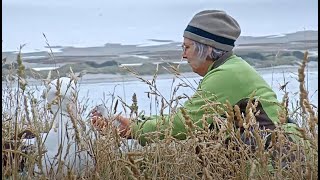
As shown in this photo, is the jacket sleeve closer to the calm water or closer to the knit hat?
the calm water

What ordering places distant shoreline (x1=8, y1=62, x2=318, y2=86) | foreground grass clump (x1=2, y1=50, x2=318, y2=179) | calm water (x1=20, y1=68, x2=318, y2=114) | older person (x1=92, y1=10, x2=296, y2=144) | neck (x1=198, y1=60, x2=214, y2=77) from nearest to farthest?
foreground grass clump (x1=2, y1=50, x2=318, y2=179) < older person (x1=92, y1=10, x2=296, y2=144) < calm water (x1=20, y1=68, x2=318, y2=114) < neck (x1=198, y1=60, x2=214, y2=77) < distant shoreline (x1=8, y1=62, x2=318, y2=86)

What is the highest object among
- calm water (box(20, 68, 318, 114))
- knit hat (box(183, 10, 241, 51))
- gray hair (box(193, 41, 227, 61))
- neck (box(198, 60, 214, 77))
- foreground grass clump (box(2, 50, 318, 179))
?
knit hat (box(183, 10, 241, 51))

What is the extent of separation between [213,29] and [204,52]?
0.12m

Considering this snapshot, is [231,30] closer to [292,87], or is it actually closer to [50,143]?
[292,87]

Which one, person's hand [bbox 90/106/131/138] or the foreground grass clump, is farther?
person's hand [bbox 90/106/131/138]

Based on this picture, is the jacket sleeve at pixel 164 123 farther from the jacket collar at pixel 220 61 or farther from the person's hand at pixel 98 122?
the jacket collar at pixel 220 61

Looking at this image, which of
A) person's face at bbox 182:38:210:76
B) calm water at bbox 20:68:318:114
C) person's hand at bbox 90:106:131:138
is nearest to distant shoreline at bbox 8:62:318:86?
calm water at bbox 20:68:318:114

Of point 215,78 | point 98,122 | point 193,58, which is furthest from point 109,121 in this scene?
point 193,58

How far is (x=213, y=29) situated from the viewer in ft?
11.7

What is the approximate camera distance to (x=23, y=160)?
110 inches

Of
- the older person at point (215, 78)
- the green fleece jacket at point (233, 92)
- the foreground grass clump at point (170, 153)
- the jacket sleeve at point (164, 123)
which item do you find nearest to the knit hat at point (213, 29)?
the older person at point (215, 78)

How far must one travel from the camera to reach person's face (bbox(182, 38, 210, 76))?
11.7ft

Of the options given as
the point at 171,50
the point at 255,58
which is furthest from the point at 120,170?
the point at 171,50

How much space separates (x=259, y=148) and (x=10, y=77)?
4.58 ft
